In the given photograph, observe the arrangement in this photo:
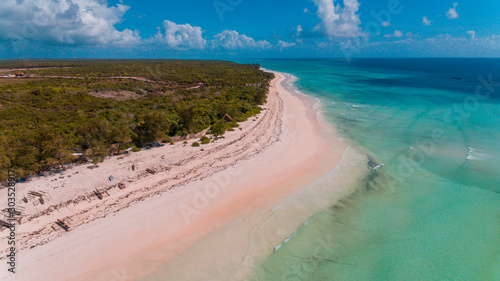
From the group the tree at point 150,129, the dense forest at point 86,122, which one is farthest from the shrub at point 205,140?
the tree at point 150,129

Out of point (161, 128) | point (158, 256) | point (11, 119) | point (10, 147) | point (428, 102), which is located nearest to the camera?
point (158, 256)

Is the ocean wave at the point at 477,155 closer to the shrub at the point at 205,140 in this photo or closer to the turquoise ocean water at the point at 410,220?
the turquoise ocean water at the point at 410,220

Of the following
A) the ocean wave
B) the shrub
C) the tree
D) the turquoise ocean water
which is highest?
the tree

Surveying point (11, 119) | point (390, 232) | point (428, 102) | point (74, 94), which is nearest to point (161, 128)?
point (390, 232)

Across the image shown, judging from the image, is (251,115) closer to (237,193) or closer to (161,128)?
(161,128)

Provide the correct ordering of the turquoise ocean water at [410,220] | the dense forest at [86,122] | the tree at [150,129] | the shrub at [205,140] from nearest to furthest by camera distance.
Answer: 1. the turquoise ocean water at [410,220]
2. the dense forest at [86,122]
3. the tree at [150,129]
4. the shrub at [205,140]

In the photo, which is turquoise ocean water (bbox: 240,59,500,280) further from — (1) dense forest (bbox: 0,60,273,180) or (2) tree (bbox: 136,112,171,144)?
(1) dense forest (bbox: 0,60,273,180)

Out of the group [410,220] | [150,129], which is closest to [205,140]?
[150,129]

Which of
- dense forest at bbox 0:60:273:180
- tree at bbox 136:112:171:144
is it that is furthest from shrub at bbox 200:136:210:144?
tree at bbox 136:112:171:144
